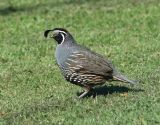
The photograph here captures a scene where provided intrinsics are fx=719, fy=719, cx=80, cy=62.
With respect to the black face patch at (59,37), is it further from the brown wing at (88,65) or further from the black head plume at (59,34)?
the brown wing at (88,65)

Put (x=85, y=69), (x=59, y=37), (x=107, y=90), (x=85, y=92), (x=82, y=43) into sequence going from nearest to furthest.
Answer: (x=85, y=69) → (x=85, y=92) → (x=59, y=37) → (x=107, y=90) → (x=82, y=43)

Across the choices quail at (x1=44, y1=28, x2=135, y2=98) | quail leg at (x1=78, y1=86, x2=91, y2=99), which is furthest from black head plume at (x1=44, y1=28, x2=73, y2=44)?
quail leg at (x1=78, y1=86, x2=91, y2=99)

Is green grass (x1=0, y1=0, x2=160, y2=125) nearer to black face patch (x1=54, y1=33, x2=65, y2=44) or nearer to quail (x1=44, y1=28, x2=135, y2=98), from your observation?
quail (x1=44, y1=28, x2=135, y2=98)

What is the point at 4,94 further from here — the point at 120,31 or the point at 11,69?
the point at 120,31

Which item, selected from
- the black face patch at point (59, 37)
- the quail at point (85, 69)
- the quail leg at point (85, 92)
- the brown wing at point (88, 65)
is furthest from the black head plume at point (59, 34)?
the quail leg at point (85, 92)

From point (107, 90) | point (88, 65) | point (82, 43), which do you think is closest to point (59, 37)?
point (88, 65)

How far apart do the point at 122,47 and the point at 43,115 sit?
5953mm

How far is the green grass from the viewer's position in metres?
9.63

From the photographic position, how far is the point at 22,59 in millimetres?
15031

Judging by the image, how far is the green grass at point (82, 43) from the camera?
9633 mm

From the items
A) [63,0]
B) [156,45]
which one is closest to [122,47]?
[156,45]

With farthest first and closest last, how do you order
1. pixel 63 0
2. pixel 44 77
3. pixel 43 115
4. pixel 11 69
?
pixel 63 0 → pixel 11 69 → pixel 44 77 → pixel 43 115

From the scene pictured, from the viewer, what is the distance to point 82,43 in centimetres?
1664

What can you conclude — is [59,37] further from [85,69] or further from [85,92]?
[85,92]
